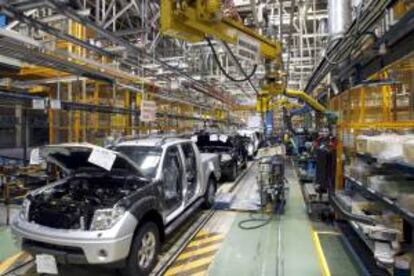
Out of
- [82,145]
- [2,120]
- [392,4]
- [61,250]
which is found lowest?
[61,250]

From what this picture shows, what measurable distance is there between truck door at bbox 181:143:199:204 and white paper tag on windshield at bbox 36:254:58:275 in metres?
2.55

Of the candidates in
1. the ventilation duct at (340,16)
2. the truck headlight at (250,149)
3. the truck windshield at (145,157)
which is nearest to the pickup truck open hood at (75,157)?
the truck windshield at (145,157)

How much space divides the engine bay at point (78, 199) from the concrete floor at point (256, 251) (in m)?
0.79

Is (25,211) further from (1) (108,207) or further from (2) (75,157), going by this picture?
(1) (108,207)

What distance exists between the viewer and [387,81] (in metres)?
4.71

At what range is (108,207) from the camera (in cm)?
358

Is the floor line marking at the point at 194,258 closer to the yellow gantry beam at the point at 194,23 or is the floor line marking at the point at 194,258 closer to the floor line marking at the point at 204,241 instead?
the floor line marking at the point at 204,241

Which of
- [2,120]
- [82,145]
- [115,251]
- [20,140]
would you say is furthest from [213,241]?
[20,140]

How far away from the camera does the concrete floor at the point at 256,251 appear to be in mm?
4137

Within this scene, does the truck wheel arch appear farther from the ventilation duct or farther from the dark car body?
the dark car body

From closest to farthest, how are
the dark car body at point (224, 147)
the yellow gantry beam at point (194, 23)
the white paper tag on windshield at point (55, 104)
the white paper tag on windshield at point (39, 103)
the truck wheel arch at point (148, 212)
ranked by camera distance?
the yellow gantry beam at point (194, 23), the truck wheel arch at point (148, 212), the white paper tag on windshield at point (39, 103), the white paper tag on windshield at point (55, 104), the dark car body at point (224, 147)

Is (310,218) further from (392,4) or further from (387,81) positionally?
(392,4)

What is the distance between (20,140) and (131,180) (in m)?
10.7

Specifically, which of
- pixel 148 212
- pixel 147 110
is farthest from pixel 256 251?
pixel 147 110
